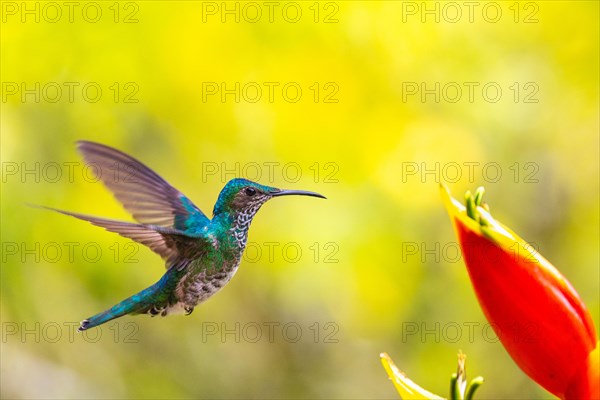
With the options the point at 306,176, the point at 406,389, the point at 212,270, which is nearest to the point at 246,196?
the point at 212,270

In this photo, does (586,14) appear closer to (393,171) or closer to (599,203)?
(599,203)

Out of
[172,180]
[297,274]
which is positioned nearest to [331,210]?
[297,274]

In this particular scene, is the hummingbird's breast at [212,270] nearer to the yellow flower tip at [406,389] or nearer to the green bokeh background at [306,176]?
the yellow flower tip at [406,389]

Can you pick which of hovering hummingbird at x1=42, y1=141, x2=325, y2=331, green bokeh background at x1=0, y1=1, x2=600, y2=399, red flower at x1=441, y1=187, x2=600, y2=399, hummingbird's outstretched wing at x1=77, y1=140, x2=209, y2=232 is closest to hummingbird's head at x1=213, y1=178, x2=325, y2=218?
hovering hummingbird at x1=42, y1=141, x2=325, y2=331

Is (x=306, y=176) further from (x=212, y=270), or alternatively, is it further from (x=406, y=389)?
(x=406, y=389)

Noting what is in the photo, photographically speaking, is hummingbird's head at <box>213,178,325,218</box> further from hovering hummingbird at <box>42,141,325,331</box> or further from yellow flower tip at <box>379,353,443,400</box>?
yellow flower tip at <box>379,353,443,400</box>

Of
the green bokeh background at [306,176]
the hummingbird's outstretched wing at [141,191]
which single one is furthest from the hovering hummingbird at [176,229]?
the green bokeh background at [306,176]
